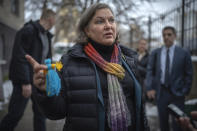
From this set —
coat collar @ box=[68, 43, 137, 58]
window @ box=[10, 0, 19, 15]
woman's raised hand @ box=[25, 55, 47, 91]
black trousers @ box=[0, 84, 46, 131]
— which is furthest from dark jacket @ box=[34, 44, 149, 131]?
window @ box=[10, 0, 19, 15]

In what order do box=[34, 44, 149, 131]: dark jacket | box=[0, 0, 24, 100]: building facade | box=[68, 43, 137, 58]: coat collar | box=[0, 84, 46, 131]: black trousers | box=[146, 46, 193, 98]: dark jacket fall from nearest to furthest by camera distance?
box=[34, 44, 149, 131]: dark jacket, box=[68, 43, 137, 58]: coat collar, box=[0, 84, 46, 131]: black trousers, box=[146, 46, 193, 98]: dark jacket, box=[0, 0, 24, 100]: building facade

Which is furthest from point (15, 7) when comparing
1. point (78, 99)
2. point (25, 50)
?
point (78, 99)

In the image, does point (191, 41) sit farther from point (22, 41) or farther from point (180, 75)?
point (22, 41)

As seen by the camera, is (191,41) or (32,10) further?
(32,10)

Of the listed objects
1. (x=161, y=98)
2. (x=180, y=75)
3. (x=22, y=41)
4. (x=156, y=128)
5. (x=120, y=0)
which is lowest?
(x=156, y=128)

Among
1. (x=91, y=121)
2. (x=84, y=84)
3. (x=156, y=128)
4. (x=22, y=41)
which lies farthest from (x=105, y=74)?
(x=156, y=128)

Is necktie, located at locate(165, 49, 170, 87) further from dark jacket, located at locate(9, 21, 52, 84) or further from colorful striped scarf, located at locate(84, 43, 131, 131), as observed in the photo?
dark jacket, located at locate(9, 21, 52, 84)

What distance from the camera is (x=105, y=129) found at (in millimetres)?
1698

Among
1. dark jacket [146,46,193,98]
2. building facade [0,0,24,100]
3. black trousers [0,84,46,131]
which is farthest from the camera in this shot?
building facade [0,0,24,100]

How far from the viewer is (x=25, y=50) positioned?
113 inches

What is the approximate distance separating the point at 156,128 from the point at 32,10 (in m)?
9.23

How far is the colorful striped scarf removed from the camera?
1674 millimetres

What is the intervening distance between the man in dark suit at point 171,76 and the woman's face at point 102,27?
171cm

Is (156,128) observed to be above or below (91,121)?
below
